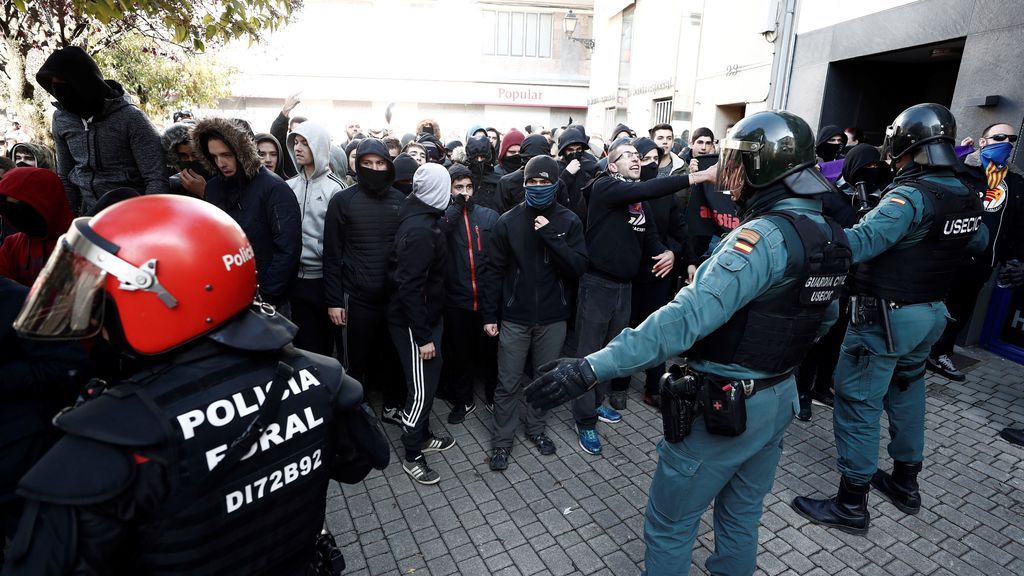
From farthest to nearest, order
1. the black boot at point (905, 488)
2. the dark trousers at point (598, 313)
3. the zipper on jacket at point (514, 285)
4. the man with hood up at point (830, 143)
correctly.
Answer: the man with hood up at point (830, 143) < the dark trousers at point (598, 313) < the zipper on jacket at point (514, 285) < the black boot at point (905, 488)

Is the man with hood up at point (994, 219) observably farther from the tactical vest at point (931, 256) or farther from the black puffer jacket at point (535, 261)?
the black puffer jacket at point (535, 261)

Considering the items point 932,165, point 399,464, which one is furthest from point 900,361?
point 399,464

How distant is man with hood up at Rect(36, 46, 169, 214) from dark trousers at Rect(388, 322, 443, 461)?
2.01 meters

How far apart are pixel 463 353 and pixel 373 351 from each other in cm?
82

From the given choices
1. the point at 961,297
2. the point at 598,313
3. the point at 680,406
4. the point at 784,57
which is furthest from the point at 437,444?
the point at 784,57

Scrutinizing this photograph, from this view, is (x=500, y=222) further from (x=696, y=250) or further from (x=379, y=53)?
(x=379, y=53)

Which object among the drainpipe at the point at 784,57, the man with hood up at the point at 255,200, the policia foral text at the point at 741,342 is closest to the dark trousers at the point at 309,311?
the man with hood up at the point at 255,200

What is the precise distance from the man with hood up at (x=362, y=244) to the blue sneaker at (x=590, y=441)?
5.64 ft

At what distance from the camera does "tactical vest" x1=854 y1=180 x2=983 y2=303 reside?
10.3ft

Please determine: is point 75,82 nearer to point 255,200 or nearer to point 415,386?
point 255,200

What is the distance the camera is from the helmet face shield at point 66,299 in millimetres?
1284

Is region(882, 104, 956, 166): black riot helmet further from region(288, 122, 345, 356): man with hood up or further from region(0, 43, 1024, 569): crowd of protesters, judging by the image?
region(288, 122, 345, 356): man with hood up

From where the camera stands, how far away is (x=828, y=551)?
315 centimetres

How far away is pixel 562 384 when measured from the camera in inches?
79.0
